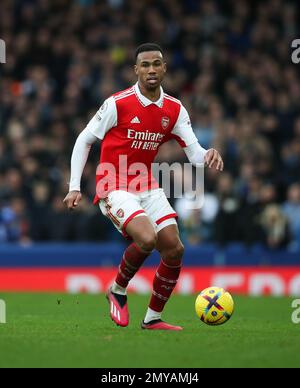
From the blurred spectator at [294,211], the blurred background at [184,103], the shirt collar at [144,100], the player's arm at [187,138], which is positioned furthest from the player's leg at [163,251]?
the blurred spectator at [294,211]

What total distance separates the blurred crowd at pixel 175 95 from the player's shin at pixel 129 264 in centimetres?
797

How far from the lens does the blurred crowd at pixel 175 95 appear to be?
1844 centimetres

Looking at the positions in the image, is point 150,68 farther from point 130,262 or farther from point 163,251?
point 130,262

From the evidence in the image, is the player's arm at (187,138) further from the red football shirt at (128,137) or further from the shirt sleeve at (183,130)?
the red football shirt at (128,137)

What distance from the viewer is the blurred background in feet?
59.6

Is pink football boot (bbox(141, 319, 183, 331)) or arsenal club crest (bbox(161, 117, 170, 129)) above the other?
arsenal club crest (bbox(161, 117, 170, 129))

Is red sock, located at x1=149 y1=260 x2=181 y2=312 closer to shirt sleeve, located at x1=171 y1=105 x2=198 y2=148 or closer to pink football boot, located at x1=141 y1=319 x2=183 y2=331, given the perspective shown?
pink football boot, located at x1=141 y1=319 x2=183 y2=331

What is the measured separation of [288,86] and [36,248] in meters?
6.43

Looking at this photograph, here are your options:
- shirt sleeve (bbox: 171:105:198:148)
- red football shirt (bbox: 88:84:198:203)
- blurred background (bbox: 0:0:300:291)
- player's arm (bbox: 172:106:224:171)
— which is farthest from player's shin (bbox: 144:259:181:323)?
blurred background (bbox: 0:0:300:291)

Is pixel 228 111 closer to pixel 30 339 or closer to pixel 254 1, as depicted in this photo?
pixel 254 1

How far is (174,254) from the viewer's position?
32.2ft

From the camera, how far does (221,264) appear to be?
18109 mm

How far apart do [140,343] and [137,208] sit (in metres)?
1.53
